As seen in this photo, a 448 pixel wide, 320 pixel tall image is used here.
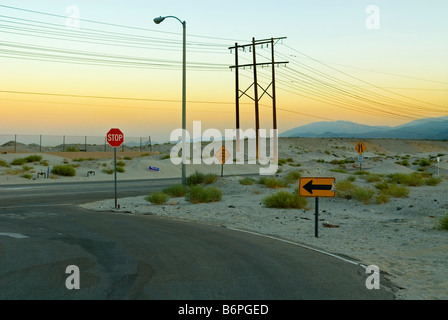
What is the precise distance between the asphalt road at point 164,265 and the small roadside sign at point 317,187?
159 cm

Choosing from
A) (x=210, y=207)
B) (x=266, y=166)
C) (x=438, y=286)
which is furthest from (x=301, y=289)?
(x=266, y=166)

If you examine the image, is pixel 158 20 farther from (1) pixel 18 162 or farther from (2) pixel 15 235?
(1) pixel 18 162

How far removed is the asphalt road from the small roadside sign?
62.6 inches

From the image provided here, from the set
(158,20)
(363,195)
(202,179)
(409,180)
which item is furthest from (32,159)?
(363,195)

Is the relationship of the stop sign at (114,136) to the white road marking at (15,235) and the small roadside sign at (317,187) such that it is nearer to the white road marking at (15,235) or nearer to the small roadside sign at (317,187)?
the white road marking at (15,235)

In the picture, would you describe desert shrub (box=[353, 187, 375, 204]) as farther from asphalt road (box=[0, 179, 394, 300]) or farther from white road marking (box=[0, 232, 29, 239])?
white road marking (box=[0, 232, 29, 239])

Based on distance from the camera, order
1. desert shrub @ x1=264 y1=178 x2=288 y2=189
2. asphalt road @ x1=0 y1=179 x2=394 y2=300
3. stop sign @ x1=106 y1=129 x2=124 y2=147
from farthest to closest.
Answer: desert shrub @ x1=264 y1=178 x2=288 y2=189, stop sign @ x1=106 y1=129 x2=124 y2=147, asphalt road @ x1=0 y1=179 x2=394 y2=300

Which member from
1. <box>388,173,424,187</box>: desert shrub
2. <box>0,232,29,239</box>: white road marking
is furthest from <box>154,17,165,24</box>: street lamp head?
<box>388,173,424,187</box>: desert shrub

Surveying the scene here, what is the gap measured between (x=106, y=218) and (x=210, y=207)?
5.13 m

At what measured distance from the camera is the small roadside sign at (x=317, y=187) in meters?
12.9

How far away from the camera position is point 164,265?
9281 millimetres

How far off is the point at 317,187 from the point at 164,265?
5.29 meters

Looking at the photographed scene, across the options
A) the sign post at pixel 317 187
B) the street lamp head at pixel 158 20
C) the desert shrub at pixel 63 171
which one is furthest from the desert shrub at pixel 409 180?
the desert shrub at pixel 63 171

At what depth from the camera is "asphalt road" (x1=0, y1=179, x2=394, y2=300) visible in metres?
7.36
